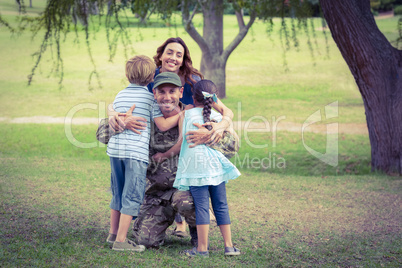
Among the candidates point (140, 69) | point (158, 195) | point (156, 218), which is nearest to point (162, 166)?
point (158, 195)

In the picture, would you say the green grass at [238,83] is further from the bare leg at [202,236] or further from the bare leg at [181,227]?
the bare leg at [202,236]

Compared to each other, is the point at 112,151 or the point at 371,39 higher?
the point at 371,39

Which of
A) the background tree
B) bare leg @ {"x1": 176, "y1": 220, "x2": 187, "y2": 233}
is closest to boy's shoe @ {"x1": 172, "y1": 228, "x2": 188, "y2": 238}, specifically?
bare leg @ {"x1": 176, "y1": 220, "x2": 187, "y2": 233}

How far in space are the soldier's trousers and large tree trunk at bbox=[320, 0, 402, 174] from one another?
4703 millimetres

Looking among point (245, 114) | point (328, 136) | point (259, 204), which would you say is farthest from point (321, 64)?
point (259, 204)

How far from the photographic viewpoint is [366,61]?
25.1 feet

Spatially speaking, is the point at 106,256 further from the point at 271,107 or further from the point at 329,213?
the point at 271,107

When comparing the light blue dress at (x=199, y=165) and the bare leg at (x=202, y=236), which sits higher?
the light blue dress at (x=199, y=165)

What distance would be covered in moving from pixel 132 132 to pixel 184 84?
2.95ft

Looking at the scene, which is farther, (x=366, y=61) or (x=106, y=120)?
(x=366, y=61)

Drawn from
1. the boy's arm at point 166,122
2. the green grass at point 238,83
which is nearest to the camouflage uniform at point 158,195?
the boy's arm at point 166,122

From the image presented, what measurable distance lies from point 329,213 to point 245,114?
9.52 meters

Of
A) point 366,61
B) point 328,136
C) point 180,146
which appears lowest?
point 328,136

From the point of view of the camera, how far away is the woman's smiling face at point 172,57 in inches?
177
